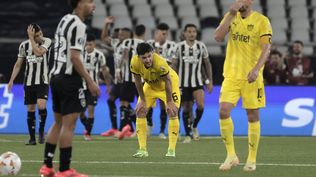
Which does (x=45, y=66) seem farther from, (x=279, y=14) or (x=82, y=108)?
(x=279, y=14)

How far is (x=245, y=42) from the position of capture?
11867mm

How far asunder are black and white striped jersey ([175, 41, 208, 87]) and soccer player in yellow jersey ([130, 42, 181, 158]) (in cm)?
464

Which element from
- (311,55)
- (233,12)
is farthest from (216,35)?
(311,55)

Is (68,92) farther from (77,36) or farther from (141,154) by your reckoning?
(141,154)

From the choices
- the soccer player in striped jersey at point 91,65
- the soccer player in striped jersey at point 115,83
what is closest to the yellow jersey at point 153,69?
the soccer player in striped jersey at point 91,65

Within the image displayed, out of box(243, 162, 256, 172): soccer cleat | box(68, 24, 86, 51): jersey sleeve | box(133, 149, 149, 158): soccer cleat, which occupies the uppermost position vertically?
box(68, 24, 86, 51): jersey sleeve

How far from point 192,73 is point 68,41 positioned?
946cm

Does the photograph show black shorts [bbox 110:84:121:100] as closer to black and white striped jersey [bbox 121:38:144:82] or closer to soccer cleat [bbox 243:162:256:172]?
black and white striped jersey [bbox 121:38:144:82]

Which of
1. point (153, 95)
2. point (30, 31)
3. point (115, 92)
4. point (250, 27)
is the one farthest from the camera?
point (115, 92)

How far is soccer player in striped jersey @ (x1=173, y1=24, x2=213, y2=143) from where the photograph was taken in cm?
1931

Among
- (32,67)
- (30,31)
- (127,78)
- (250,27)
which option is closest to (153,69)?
(250,27)

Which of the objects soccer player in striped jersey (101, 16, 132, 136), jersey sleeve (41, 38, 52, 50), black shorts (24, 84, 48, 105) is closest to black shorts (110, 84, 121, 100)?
soccer player in striped jersey (101, 16, 132, 136)

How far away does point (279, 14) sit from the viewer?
27.0 metres

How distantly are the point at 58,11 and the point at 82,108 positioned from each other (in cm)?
1755
